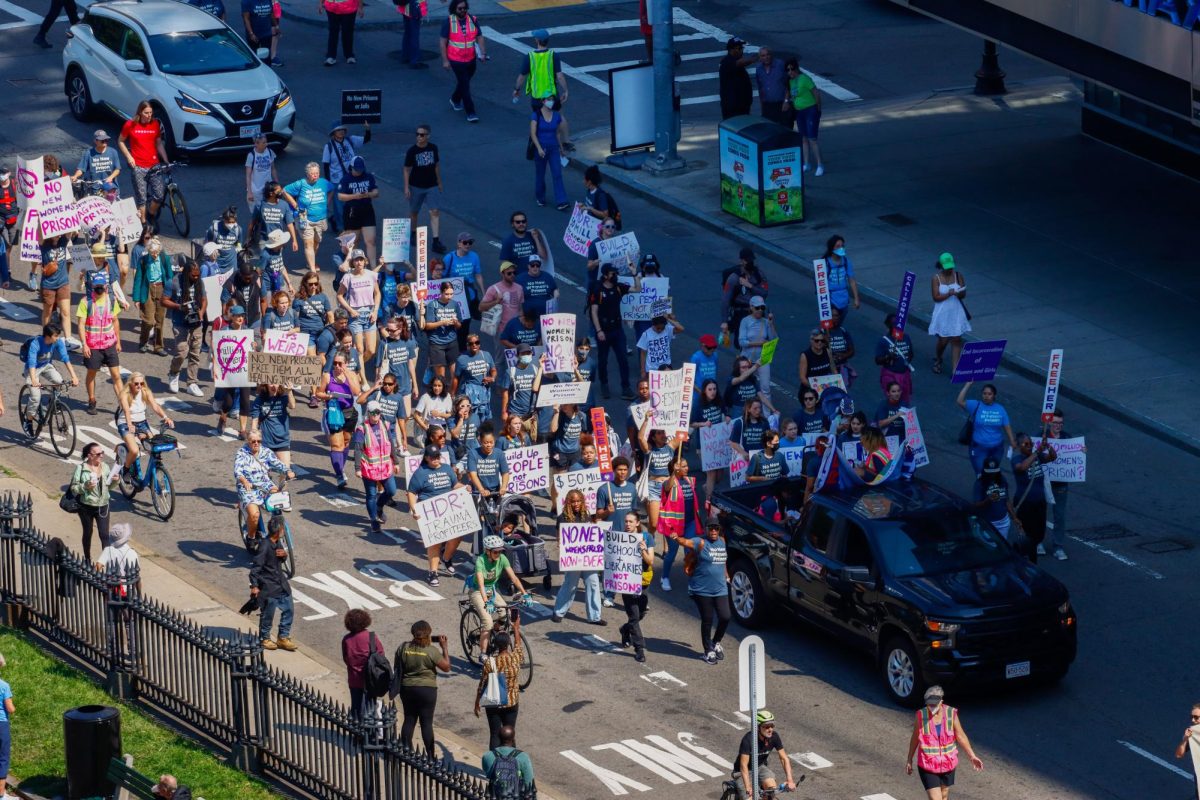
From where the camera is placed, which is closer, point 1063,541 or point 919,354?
point 1063,541

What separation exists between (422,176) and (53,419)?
25.1ft

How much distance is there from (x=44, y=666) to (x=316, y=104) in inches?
772

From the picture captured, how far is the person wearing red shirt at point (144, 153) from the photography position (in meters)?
31.5

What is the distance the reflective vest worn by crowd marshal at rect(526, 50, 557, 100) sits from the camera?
3438cm

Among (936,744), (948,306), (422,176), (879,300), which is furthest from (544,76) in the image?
(936,744)

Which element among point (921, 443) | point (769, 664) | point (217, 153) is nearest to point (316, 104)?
point (217, 153)

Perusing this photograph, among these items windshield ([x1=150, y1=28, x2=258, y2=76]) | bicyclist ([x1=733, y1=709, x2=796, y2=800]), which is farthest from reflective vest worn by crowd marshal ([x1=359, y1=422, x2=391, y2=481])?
windshield ([x1=150, y1=28, x2=258, y2=76])

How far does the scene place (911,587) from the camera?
19.8 meters

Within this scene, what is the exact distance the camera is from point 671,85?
34.7 m

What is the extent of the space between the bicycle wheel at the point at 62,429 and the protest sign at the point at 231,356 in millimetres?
1930

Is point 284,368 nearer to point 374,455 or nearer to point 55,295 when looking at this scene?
point 374,455

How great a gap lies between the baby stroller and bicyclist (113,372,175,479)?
13.7ft

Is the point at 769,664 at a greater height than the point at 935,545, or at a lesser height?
lesser

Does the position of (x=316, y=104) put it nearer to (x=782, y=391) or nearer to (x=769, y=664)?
(x=782, y=391)
